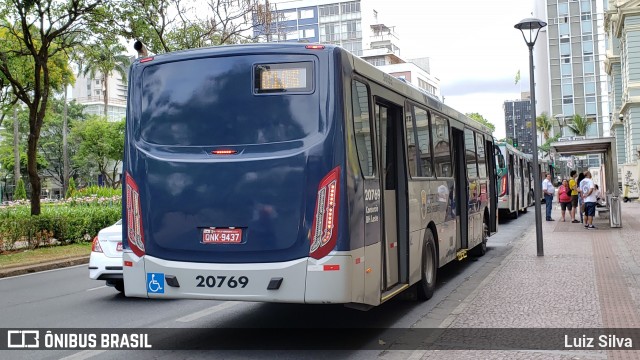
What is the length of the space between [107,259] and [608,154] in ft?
65.8

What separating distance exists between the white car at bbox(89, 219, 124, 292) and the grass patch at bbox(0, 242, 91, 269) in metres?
5.94

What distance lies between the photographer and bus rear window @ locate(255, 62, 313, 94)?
6.48m

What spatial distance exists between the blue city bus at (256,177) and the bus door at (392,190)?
0.62 ft

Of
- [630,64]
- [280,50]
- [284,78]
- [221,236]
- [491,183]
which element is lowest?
[221,236]

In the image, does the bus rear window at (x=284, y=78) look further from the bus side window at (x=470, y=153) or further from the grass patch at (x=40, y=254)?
the grass patch at (x=40, y=254)

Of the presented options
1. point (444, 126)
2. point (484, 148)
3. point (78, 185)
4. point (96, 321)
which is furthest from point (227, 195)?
point (78, 185)

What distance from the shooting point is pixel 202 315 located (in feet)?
28.4

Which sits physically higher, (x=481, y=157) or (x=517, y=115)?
(x=517, y=115)

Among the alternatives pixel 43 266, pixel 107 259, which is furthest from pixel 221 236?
pixel 43 266

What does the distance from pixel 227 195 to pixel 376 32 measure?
11351 cm

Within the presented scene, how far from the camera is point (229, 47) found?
6797 millimetres

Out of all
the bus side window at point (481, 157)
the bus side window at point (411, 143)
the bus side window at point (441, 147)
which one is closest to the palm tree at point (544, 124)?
the bus side window at point (481, 157)

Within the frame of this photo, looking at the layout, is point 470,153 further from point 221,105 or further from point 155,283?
point 155,283

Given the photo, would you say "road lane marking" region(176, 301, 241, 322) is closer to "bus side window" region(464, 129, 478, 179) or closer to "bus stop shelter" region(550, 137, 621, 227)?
"bus side window" region(464, 129, 478, 179)
